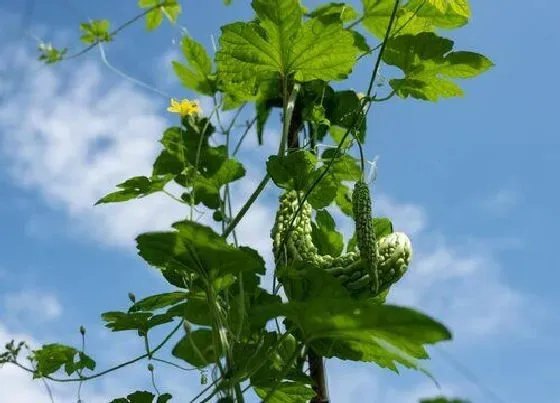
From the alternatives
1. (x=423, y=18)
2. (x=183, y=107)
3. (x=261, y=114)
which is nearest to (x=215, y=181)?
(x=183, y=107)

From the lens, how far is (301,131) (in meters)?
1.96

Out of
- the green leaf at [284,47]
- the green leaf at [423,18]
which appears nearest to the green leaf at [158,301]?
the green leaf at [284,47]

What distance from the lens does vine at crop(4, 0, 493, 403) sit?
1.25 meters

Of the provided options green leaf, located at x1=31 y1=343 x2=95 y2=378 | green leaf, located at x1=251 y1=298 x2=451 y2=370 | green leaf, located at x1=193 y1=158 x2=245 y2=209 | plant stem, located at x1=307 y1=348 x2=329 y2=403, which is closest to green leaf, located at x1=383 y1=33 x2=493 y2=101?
green leaf, located at x1=193 y1=158 x2=245 y2=209

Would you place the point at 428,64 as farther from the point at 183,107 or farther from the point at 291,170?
the point at 183,107

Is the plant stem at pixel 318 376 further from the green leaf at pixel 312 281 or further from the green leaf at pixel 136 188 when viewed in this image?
the green leaf at pixel 136 188

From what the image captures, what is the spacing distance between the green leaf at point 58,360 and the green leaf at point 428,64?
101cm

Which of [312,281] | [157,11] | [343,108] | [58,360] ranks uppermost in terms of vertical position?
[157,11]

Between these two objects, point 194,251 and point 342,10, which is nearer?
point 194,251

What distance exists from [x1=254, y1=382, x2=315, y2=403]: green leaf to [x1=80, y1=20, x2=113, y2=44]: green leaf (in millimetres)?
1712

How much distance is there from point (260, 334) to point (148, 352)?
39 centimetres

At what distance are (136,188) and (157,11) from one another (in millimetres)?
1092

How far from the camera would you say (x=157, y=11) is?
266 centimetres

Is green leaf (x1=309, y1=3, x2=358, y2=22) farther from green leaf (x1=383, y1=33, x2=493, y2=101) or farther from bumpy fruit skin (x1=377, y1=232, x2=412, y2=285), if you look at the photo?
A: bumpy fruit skin (x1=377, y1=232, x2=412, y2=285)
